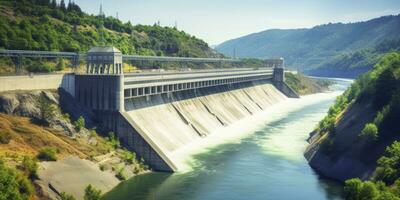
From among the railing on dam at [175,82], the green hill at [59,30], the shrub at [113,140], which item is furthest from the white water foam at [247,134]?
the green hill at [59,30]

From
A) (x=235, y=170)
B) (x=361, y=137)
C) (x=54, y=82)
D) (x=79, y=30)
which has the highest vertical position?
(x=79, y=30)

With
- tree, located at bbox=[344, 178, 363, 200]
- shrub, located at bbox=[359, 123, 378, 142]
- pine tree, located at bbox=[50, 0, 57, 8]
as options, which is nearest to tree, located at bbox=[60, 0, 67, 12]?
pine tree, located at bbox=[50, 0, 57, 8]

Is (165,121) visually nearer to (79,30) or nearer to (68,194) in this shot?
(68,194)

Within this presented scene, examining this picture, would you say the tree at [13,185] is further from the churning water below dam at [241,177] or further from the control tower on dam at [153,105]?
the control tower on dam at [153,105]

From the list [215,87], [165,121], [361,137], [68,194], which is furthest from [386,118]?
[215,87]

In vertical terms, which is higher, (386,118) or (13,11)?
(13,11)

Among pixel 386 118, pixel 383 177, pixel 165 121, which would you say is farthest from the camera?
pixel 165 121

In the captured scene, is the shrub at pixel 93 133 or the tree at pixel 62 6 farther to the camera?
the tree at pixel 62 6

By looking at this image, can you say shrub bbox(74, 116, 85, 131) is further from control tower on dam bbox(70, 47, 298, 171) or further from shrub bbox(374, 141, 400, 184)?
shrub bbox(374, 141, 400, 184)
